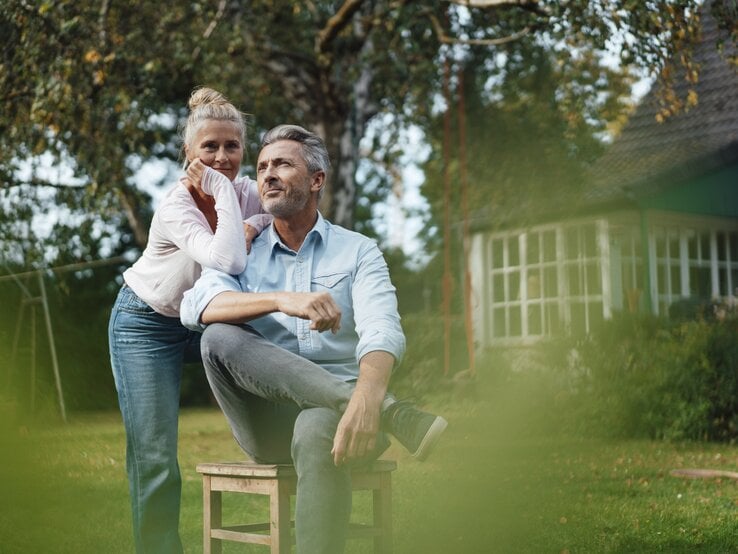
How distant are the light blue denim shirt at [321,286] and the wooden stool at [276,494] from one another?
306 mm

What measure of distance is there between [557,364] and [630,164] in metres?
4.67

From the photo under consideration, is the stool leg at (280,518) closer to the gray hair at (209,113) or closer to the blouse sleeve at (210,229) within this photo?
the blouse sleeve at (210,229)

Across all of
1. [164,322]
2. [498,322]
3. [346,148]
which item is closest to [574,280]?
[498,322]

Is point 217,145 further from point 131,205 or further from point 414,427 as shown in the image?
point 131,205

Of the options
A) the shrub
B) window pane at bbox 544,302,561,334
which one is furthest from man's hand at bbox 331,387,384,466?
window pane at bbox 544,302,561,334

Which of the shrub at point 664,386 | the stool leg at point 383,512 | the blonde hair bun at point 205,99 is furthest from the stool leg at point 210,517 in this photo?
the shrub at point 664,386

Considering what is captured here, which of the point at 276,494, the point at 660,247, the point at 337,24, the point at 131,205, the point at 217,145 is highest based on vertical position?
the point at 337,24

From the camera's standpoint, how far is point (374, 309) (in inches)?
112

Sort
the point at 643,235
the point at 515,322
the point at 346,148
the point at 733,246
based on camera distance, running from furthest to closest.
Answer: the point at 515,322, the point at 733,246, the point at 643,235, the point at 346,148

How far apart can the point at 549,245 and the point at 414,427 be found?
446 inches

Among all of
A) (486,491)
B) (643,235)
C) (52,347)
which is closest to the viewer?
(52,347)

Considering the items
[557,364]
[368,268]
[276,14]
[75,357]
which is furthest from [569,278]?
[75,357]

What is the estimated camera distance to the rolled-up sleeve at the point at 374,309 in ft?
8.95

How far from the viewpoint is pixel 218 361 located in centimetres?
272
